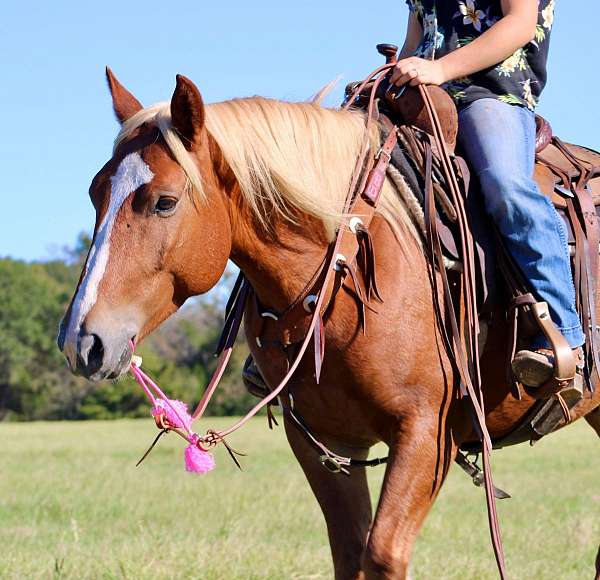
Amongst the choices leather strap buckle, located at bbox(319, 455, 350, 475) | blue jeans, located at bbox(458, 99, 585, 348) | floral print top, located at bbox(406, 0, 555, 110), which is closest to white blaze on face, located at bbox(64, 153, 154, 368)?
leather strap buckle, located at bbox(319, 455, 350, 475)

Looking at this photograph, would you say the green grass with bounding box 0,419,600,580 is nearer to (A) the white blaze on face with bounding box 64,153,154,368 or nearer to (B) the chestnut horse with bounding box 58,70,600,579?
(B) the chestnut horse with bounding box 58,70,600,579

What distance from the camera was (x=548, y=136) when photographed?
493 cm

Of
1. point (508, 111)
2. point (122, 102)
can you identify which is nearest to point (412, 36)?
point (508, 111)

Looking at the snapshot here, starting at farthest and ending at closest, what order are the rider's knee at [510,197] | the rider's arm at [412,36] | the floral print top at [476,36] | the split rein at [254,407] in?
the rider's arm at [412,36], the floral print top at [476,36], the rider's knee at [510,197], the split rein at [254,407]

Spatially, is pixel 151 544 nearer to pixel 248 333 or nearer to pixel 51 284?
pixel 248 333

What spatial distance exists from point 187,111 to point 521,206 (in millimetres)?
1463

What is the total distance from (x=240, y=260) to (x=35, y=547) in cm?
503

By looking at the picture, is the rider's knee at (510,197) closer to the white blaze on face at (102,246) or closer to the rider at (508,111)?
the rider at (508,111)

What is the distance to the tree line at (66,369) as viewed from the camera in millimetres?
62312

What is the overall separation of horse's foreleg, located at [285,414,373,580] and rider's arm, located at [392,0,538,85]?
1.68 meters

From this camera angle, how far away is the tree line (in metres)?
62.3

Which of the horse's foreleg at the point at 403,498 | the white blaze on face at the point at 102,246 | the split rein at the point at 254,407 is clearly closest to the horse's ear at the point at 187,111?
the white blaze on face at the point at 102,246

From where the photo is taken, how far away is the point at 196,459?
4.02m

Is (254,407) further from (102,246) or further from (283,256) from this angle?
(102,246)
